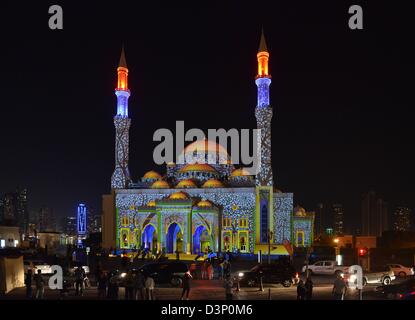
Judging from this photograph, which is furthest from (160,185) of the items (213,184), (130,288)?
(130,288)

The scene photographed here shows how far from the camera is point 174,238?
5488 cm

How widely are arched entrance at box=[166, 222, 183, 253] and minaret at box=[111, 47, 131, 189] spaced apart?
797 cm

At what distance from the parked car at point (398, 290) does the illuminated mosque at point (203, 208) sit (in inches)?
1037

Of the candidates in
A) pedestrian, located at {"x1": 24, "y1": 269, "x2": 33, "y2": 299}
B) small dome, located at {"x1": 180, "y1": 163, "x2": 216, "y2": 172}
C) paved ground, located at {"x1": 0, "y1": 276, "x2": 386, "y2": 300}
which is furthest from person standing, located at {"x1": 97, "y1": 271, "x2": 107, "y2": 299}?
small dome, located at {"x1": 180, "y1": 163, "x2": 216, "y2": 172}

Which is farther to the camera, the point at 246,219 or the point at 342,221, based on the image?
the point at 342,221

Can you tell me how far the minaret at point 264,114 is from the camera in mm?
52812

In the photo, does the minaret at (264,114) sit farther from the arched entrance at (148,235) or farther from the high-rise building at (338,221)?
the high-rise building at (338,221)

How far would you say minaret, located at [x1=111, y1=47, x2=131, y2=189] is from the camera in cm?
5897

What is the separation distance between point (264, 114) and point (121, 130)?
1565 cm

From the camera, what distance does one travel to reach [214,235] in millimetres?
53531
